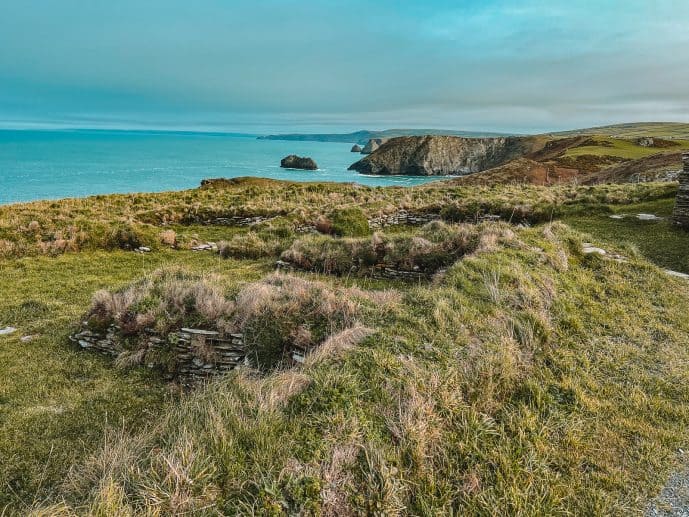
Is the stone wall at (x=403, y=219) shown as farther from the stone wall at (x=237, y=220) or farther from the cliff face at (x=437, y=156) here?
the cliff face at (x=437, y=156)

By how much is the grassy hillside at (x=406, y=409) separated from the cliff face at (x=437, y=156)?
114817mm

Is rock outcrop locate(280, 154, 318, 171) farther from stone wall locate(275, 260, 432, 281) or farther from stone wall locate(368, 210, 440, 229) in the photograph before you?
stone wall locate(275, 260, 432, 281)

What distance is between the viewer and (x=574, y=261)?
10094 millimetres

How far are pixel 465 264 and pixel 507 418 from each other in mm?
4759

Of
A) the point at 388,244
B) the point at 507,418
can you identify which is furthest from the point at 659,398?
the point at 388,244

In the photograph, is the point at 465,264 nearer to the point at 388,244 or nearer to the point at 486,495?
the point at 388,244

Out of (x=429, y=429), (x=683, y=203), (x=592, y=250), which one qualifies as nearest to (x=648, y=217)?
(x=683, y=203)

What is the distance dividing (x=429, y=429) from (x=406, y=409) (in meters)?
0.29

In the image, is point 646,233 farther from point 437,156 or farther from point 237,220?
point 437,156

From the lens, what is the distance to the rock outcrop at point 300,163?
12256cm

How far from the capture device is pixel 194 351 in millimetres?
6734

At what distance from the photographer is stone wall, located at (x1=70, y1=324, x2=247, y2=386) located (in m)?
6.61

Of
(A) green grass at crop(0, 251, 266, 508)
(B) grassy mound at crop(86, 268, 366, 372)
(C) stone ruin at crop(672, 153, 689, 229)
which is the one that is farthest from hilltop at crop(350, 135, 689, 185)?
(A) green grass at crop(0, 251, 266, 508)

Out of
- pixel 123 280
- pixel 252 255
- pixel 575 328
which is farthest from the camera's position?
pixel 252 255
